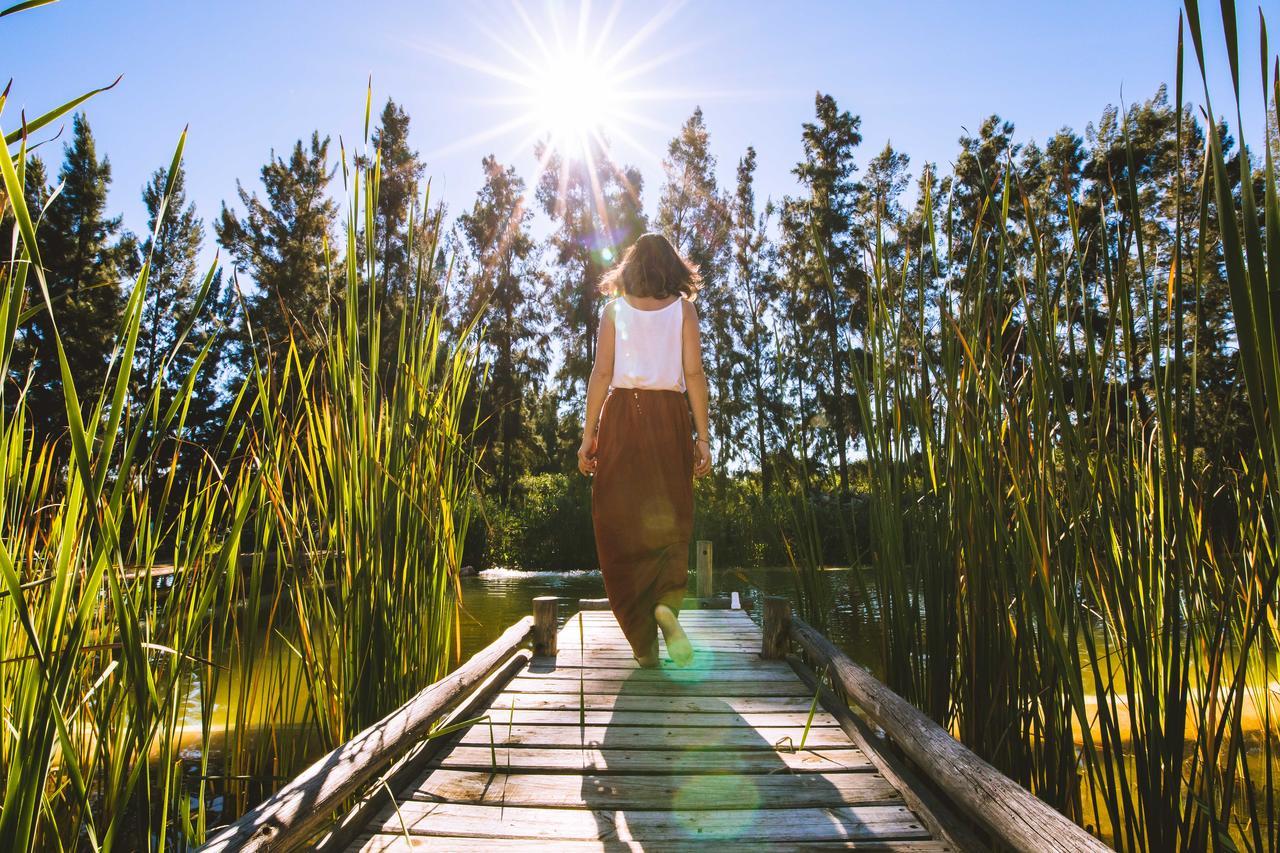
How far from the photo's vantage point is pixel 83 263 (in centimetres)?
1549

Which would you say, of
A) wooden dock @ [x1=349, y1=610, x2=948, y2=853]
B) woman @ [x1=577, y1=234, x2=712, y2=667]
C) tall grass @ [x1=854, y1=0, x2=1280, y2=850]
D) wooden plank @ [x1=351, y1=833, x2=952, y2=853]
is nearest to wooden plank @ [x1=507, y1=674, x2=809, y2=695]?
wooden dock @ [x1=349, y1=610, x2=948, y2=853]

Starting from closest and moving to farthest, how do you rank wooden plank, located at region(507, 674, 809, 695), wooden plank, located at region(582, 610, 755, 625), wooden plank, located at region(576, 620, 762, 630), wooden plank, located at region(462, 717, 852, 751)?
1. wooden plank, located at region(462, 717, 852, 751)
2. wooden plank, located at region(507, 674, 809, 695)
3. wooden plank, located at region(576, 620, 762, 630)
4. wooden plank, located at region(582, 610, 755, 625)

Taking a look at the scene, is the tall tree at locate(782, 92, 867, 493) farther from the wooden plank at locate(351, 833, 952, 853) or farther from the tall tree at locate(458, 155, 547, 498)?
the wooden plank at locate(351, 833, 952, 853)

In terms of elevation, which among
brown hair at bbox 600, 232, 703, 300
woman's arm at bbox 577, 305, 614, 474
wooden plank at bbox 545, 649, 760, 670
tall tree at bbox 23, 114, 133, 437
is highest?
tall tree at bbox 23, 114, 133, 437

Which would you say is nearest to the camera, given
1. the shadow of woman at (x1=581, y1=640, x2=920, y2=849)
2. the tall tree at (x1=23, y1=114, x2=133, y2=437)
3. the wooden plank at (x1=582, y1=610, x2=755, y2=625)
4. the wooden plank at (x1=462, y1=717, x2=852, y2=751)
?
the shadow of woman at (x1=581, y1=640, x2=920, y2=849)

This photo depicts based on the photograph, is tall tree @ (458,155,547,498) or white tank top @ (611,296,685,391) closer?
white tank top @ (611,296,685,391)

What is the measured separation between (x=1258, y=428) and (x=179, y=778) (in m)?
1.78

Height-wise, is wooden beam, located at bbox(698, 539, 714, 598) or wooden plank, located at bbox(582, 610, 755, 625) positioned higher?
wooden beam, located at bbox(698, 539, 714, 598)

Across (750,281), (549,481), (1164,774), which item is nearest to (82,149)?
(549,481)

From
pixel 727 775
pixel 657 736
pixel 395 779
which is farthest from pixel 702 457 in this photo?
pixel 395 779

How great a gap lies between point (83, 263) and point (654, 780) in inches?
716

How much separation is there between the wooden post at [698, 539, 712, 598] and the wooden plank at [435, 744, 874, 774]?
3.69 m

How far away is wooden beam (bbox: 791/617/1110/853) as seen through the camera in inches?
43.1

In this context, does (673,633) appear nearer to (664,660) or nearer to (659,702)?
(659,702)
